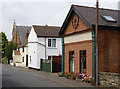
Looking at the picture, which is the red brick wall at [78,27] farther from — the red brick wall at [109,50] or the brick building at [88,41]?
the red brick wall at [109,50]

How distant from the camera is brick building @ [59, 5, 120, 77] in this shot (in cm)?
1719

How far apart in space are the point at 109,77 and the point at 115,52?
3504 mm

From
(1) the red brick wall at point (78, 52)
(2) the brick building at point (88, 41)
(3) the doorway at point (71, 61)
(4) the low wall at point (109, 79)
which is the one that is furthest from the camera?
(3) the doorway at point (71, 61)

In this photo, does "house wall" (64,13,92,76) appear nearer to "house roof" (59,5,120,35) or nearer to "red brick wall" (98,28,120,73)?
"house roof" (59,5,120,35)

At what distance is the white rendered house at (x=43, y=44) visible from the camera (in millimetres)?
33500

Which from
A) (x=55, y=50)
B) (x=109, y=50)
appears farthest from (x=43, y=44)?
(x=109, y=50)

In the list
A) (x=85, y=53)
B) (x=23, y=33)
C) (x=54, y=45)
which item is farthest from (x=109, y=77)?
(x=23, y=33)

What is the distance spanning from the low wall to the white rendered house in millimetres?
18737

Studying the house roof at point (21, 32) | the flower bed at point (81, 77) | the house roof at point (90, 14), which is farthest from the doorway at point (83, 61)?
the house roof at point (21, 32)

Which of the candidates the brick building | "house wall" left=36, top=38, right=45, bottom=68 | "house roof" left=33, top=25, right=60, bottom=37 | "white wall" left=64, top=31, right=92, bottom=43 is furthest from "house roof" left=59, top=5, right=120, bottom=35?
"house roof" left=33, top=25, right=60, bottom=37

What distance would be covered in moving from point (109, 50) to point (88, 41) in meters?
1.95

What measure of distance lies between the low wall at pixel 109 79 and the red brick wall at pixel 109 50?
58.4 inches

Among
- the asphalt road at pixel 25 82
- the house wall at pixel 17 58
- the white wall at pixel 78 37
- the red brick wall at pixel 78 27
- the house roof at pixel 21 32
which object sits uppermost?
the house roof at pixel 21 32

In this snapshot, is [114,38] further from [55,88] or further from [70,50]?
[55,88]
